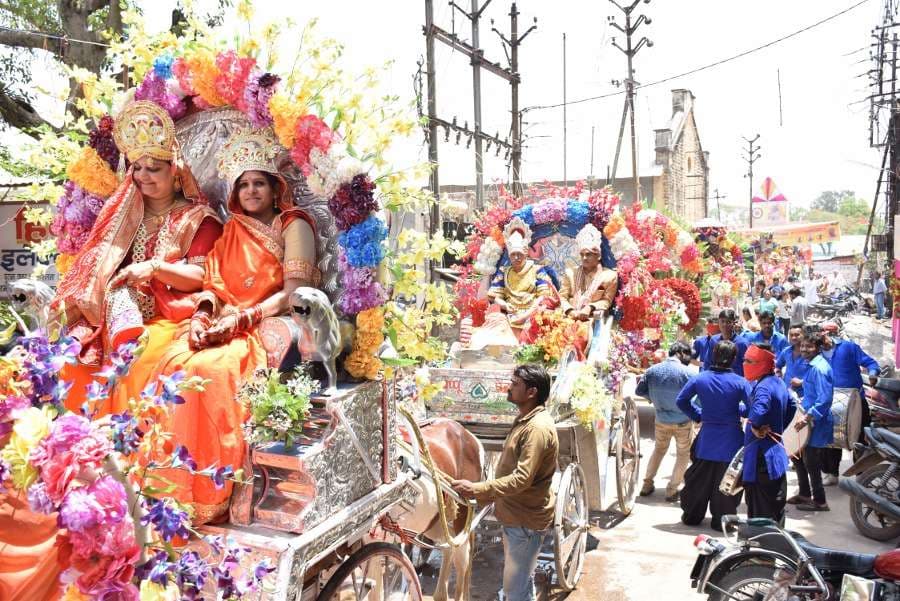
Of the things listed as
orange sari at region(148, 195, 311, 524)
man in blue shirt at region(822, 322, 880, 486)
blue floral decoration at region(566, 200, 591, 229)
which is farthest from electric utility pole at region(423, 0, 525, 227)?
orange sari at region(148, 195, 311, 524)

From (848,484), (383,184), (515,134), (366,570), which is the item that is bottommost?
(848,484)

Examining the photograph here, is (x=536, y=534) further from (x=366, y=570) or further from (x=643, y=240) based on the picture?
(x=643, y=240)

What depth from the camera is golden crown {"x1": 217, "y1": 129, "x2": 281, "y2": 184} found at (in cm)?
426

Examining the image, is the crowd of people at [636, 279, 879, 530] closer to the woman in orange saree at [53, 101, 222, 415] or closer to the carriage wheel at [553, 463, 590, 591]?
the carriage wheel at [553, 463, 590, 591]

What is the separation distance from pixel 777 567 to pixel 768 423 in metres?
2.09

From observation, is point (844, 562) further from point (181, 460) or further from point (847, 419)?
point (847, 419)

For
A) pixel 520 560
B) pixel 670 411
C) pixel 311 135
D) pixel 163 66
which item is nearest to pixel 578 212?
pixel 670 411

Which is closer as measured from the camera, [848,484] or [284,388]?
[284,388]

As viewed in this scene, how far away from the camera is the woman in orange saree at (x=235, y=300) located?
130 inches

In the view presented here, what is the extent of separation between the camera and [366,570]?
12.3ft

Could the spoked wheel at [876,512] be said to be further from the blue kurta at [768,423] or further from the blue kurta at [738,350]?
the blue kurta at [738,350]

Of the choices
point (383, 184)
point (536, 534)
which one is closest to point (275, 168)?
point (383, 184)

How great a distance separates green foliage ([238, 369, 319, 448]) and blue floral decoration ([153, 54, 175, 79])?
194cm

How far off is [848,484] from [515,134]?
44.0 ft
